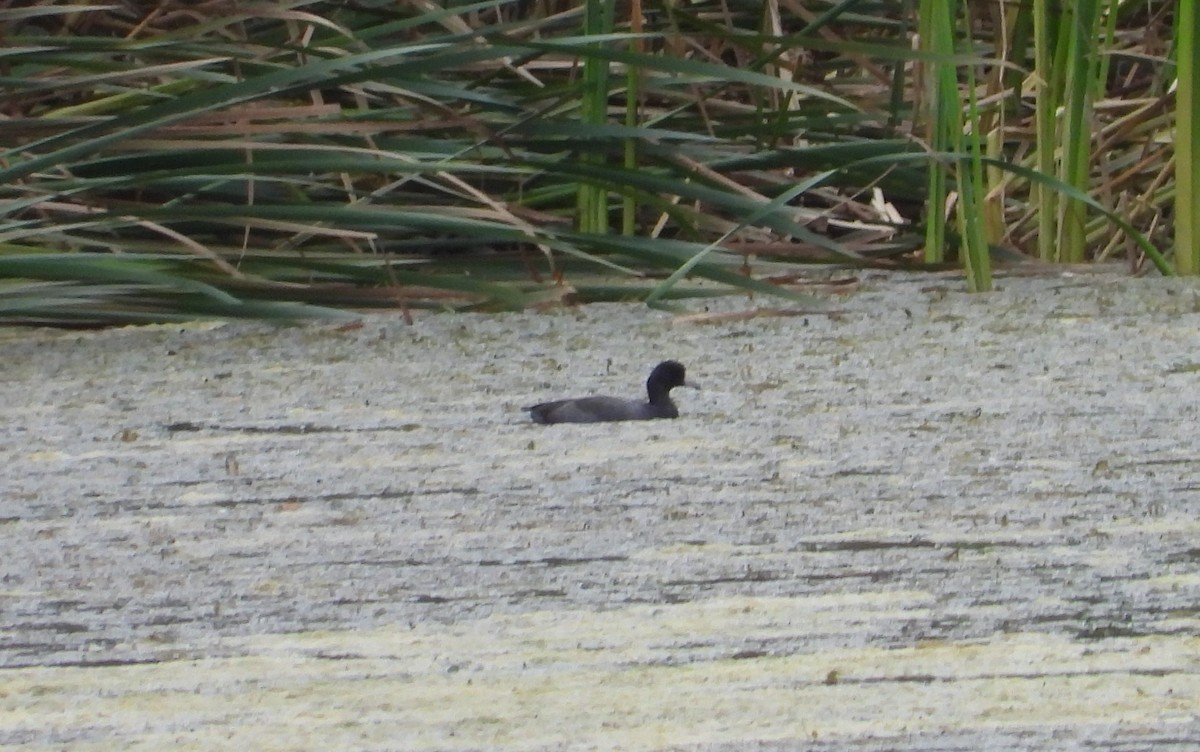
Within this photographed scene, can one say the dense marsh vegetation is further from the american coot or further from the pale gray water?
the american coot

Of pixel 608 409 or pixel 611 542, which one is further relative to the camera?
pixel 608 409

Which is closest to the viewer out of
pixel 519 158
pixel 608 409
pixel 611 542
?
pixel 611 542

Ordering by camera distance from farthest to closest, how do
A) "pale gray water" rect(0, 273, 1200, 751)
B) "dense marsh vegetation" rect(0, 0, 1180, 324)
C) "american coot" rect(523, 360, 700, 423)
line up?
1. "dense marsh vegetation" rect(0, 0, 1180, 324)
2. "american coot" rect(523, 360, 700, 423)
3. "pale gray water" rect(0, 273, 1200, 751)

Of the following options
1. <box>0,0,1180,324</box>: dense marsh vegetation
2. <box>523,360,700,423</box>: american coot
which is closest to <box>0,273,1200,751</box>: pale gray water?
<box>523,360,700,423</box>: american coot

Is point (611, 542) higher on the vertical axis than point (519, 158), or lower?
lower

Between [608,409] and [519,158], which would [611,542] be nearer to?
[608,409]

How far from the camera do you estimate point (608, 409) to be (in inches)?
73.6

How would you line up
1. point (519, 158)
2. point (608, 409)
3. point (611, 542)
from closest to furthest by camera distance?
point (611, 542) < point (608, 409) < point (519, 158)

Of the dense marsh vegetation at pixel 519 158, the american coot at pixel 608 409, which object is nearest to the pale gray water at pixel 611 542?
the american coot at pixel 608 409

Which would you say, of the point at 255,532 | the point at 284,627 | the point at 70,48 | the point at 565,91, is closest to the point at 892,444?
the point at 255,532

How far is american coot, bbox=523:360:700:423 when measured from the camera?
6.07 feet

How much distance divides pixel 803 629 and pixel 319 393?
857 mm

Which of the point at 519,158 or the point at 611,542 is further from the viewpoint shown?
the point at 519,158

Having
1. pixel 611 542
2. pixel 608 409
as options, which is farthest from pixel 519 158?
pixel 611 542
